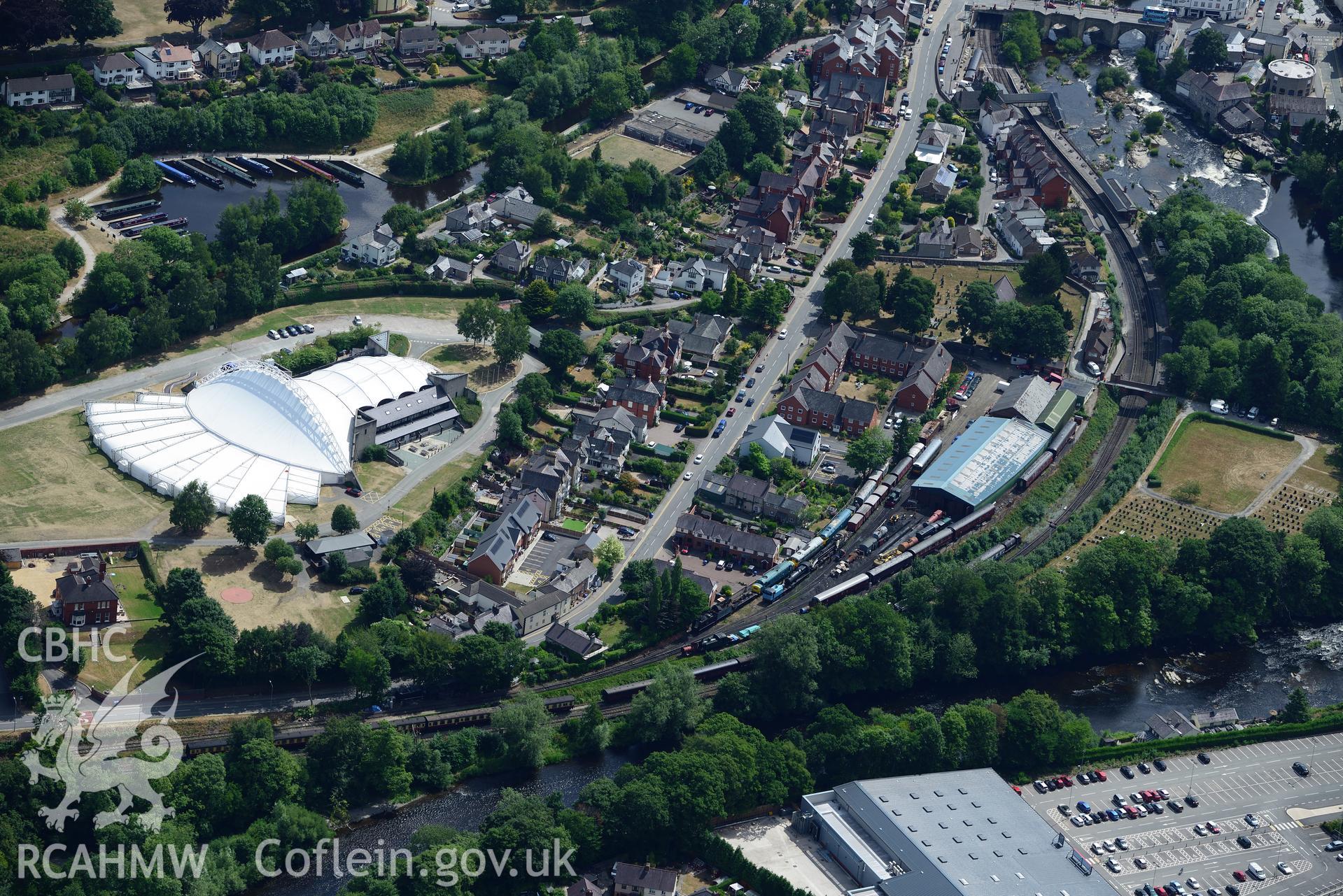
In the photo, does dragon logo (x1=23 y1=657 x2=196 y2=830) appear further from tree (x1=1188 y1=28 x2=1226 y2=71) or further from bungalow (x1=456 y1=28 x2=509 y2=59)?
tree (x1=1188 y1=28 x2=1226 y2=71)

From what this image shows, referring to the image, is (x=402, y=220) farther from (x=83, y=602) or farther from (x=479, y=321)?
(x=83, y=602)

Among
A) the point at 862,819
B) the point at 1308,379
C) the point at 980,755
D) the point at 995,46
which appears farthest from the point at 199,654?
the point at 995,46

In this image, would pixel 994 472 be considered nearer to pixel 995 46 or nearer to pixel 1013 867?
pixel 1013 867

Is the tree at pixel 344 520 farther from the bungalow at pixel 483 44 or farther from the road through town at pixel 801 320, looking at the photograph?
the bungalow at pixel 483 44

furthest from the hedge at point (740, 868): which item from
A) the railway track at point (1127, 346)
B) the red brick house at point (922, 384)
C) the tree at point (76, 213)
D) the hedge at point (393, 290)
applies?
the tree at point (76, 213)

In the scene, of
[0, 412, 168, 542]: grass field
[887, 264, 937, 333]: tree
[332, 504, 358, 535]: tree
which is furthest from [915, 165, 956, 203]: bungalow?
[0, 412, 168, 542]: grass field

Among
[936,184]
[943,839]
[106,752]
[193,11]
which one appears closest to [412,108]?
[193,11]
